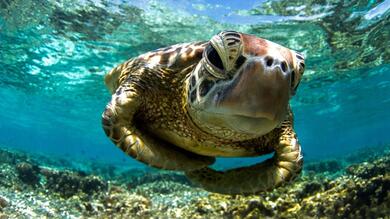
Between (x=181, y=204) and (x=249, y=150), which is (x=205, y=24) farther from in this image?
(x=249, y=150)

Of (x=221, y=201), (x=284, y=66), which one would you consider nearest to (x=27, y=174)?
(x=221, y=201)

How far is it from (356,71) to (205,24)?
14236 mm

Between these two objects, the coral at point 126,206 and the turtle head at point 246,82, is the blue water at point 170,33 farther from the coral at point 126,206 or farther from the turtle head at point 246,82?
the turtle head at point 246,82

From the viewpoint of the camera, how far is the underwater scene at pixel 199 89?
8.51ft

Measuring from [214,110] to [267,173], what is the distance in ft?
4.73

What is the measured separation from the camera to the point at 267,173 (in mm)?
3660

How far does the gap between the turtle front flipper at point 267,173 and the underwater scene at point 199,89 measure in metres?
0.01

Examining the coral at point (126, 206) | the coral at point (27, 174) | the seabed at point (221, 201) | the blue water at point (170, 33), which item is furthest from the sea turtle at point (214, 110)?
the blue water at point (170, 33)

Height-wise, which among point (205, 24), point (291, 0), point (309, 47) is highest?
point (309, 47)

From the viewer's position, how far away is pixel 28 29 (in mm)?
17875

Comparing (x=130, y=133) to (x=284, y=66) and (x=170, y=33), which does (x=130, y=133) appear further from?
(x=170, y=33)

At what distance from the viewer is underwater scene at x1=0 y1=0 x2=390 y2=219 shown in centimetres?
259

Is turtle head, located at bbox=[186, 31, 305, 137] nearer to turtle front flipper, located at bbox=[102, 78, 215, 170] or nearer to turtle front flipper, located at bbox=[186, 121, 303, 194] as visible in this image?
turtle front flipper, located at bbox=[102, 78, 215, 170]

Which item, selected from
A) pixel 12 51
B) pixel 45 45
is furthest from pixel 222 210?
pixel 12 51
